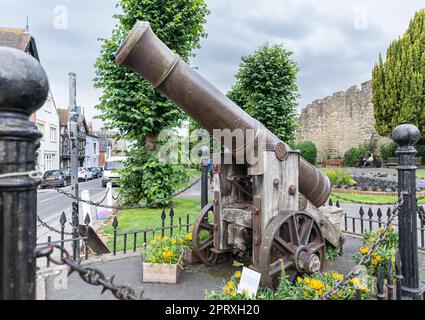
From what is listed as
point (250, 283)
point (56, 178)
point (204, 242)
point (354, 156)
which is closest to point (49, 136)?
point (56, 178)

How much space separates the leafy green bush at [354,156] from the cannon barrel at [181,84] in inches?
995

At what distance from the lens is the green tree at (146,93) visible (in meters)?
9.06

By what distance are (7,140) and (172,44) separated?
30.4 ft

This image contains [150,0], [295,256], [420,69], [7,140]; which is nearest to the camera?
[7,140]

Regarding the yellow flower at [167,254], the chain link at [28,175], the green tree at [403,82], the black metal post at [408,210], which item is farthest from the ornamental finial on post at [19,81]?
the green tree at [403,82]

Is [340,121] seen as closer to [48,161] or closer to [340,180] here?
[340,180]

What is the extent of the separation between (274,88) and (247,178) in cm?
1276

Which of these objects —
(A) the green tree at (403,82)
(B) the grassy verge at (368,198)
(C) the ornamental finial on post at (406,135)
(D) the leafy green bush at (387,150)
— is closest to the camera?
(C) the ornamental finial on post at (406,135)

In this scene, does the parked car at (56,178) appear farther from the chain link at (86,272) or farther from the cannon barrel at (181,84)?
the chain link at (86,272)

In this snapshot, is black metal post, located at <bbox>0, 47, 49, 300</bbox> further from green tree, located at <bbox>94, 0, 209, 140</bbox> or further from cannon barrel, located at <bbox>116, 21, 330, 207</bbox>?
green tree, located at <bbox>94, 0, 209, 140</bbox>

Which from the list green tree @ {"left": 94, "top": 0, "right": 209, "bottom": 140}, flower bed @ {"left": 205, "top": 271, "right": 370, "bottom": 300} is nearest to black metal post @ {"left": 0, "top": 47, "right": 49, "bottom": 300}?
flower bed @ {"left": 205, "top": 271, "right": 370, "bottom": 300}
